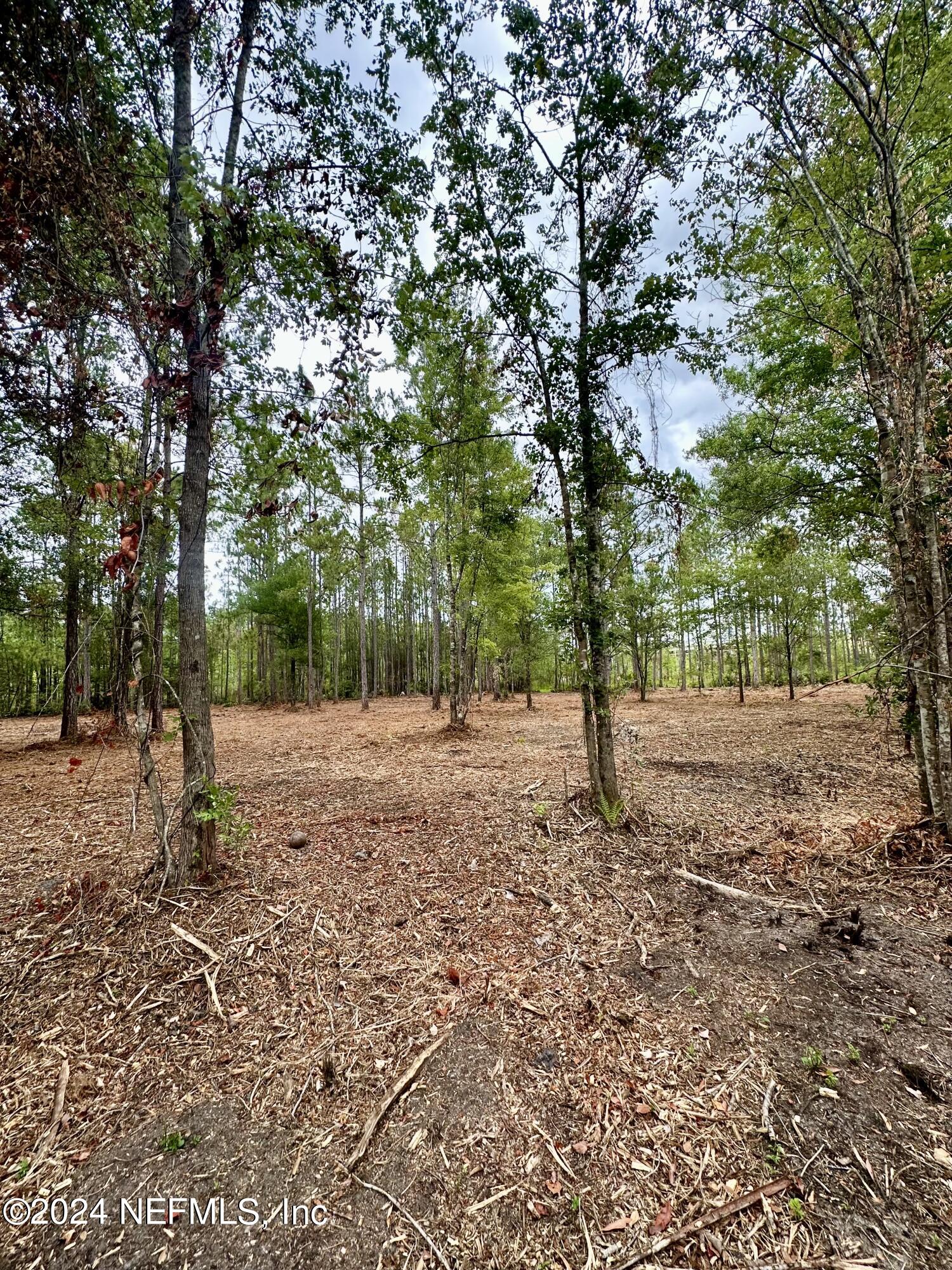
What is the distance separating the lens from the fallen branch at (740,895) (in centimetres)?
355

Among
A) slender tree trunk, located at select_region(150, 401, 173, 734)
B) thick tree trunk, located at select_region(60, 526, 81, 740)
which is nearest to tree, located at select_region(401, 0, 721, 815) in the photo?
slender tree trunk, located at select_region(150, 401, 173, 734)

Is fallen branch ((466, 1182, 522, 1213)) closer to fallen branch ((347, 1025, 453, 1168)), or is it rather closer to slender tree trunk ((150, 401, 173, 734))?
fallen branch ((347, 1025, 453, 1168))

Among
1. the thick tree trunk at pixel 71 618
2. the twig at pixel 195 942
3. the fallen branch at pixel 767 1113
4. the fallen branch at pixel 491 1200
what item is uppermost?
the thick tree trunk at pixel 71 618

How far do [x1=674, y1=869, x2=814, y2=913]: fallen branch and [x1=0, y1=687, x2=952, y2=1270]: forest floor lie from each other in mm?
47

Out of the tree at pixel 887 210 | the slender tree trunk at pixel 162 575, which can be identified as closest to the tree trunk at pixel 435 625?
the slender tree trunk at pixel 162 575

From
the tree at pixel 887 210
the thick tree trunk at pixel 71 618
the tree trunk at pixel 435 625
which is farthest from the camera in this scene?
the tree trunk at pixel 435 625

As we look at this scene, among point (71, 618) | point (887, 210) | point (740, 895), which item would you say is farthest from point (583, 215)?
point (71, 618)

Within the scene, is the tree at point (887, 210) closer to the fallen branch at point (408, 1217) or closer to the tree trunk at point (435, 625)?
the fallen branch at point (408, 1217)

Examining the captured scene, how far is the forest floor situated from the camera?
1661 millimetres

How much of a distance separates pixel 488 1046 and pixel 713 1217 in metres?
1.10

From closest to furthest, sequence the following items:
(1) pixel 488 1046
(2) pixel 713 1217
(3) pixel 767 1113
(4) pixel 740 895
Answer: (2) pixel 713 1217, (3) pixel 767 1113, (1) pixel 488 1046, (4) pixel 740 895

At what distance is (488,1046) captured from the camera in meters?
2.38

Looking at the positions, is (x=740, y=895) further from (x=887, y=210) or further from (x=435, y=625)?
(x=435, y=625)

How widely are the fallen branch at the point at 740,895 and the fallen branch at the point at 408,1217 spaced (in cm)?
315
